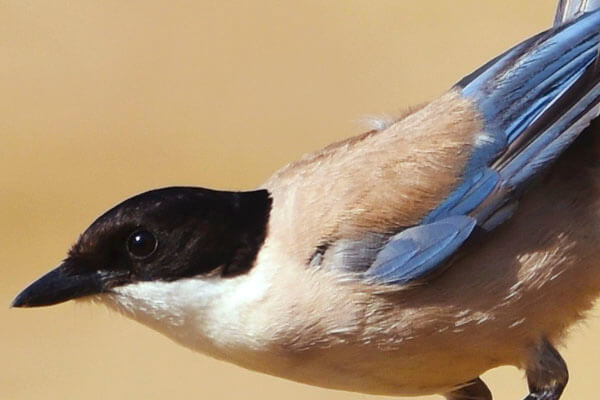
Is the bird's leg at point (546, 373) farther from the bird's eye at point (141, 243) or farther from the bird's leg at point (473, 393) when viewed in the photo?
the bird's eye at point (141, 243)

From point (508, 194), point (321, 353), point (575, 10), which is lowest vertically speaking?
point (321, 353)

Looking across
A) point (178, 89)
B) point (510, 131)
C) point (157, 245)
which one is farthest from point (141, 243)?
point (178, 89)

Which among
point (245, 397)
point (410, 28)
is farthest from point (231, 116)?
point (245, 397)

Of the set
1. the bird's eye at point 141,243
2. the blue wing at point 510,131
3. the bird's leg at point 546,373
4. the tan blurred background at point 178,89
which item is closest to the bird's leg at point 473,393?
the bird's leg at point 546,373

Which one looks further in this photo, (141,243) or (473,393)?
(473,393)

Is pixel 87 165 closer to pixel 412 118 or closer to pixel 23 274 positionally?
pixel 23 274

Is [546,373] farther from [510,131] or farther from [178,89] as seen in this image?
[178,89]
